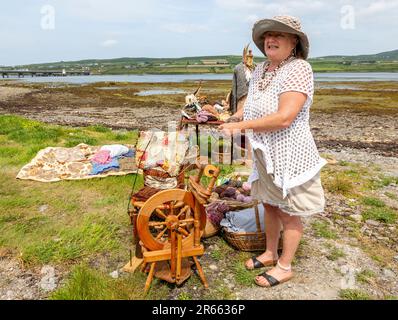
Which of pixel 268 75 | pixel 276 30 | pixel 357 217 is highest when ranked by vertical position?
pixel 276 30

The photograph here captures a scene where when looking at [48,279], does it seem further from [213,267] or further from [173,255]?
[213,267]

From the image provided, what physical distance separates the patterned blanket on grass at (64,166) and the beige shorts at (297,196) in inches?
178

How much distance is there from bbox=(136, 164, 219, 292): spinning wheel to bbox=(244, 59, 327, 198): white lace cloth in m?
0.57

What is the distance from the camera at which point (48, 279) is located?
4.03 metres

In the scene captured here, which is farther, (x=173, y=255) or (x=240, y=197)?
(x=240, y=197)

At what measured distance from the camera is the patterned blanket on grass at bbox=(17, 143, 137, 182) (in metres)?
7.29

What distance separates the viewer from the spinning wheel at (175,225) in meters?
3.48

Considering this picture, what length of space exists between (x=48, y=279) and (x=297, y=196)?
3032 millimetres

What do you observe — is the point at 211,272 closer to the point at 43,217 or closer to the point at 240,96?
the point at 43,217

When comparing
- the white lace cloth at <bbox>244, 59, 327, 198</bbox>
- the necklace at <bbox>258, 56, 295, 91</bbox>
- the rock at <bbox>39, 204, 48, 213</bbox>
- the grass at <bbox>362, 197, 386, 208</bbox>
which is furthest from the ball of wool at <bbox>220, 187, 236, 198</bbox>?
the rock at <bbox>39, 204, 48, 213</bbox>

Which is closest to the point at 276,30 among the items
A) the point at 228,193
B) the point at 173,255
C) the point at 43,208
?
the point at 173,255

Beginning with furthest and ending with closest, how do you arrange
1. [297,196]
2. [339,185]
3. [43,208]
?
[339,185] < [43,208] < [297,196]

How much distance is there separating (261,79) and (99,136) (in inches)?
362

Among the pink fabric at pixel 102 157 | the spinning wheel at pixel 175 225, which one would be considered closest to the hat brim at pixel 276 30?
the spinning wheel at pixel 175 225
